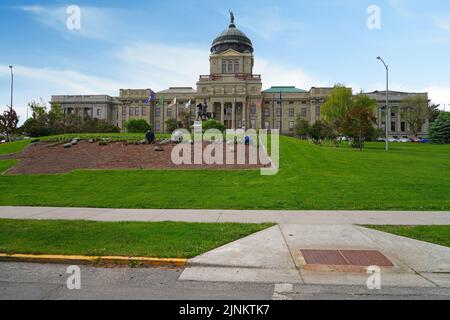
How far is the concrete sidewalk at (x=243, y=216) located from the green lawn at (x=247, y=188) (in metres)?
0.91

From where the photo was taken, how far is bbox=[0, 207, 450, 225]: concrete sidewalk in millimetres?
9750

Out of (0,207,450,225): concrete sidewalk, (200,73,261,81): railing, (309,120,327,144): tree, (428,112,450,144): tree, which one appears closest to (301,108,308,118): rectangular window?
(200,73,261,81): railing

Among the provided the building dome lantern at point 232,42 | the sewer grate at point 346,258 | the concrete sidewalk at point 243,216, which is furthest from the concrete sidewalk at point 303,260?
the building dome lantern at point 232,42

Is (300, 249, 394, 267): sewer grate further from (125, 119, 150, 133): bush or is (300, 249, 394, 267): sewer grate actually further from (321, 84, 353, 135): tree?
(125, 119, 150, 133): bush

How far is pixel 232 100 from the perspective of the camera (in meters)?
100

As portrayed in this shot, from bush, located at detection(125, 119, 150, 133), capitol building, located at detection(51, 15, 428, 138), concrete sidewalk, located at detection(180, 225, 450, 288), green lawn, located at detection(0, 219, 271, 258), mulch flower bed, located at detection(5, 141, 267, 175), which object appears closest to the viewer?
concrete sidewalk, located at detection(180, 225, 450, 288)

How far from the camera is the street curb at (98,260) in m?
6.19

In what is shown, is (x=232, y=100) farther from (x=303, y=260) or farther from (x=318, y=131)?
(x=303, y=260)

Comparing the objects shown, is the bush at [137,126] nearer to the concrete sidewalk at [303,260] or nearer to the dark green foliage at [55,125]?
the dark green foliage at [55,125]

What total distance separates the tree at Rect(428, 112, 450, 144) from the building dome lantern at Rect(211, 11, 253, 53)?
64745 mm

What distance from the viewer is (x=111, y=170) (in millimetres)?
20516
